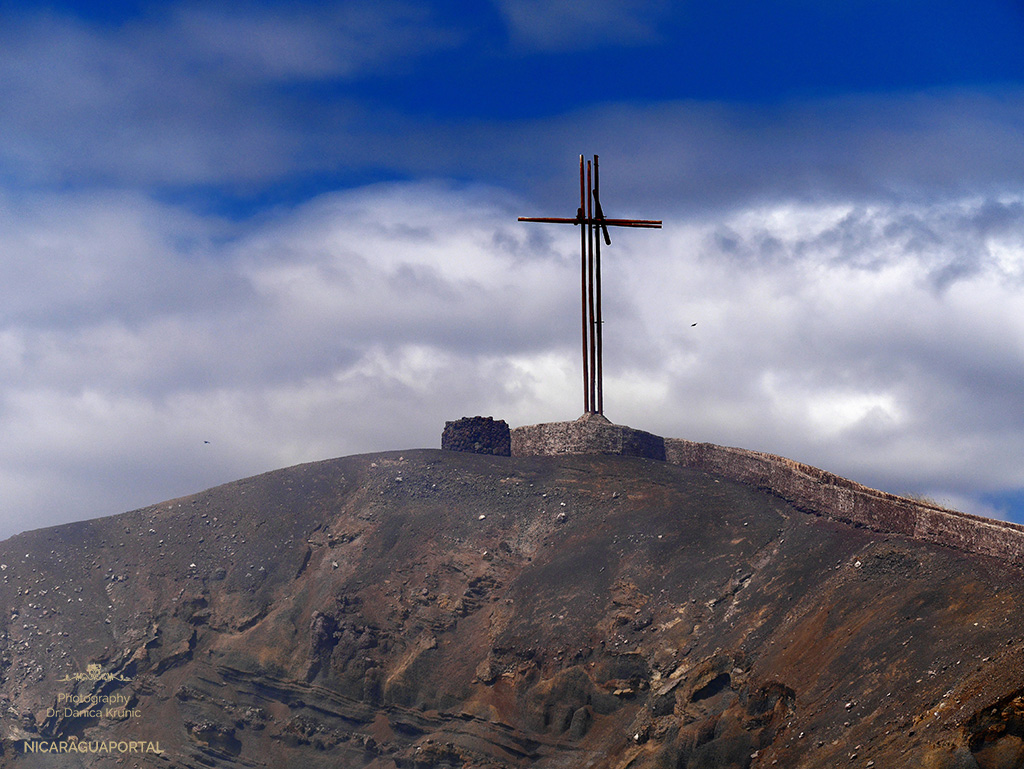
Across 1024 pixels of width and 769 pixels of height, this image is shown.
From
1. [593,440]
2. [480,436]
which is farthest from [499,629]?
[480,436]

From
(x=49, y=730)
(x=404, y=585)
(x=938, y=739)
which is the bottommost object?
(x=49, y=730)

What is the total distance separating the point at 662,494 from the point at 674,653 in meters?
8.56

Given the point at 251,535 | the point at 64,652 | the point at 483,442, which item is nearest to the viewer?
the point at 64,652

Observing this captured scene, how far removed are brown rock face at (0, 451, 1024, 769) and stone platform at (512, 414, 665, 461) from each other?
80 cm

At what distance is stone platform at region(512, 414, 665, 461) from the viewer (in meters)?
37.4

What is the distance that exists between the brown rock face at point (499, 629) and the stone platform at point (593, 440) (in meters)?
0.80

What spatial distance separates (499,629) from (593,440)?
32.5 ft

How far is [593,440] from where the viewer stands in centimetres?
3766

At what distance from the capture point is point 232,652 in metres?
32.6

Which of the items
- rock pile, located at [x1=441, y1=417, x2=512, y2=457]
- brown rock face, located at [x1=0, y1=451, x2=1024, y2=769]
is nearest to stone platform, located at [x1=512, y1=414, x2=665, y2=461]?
brown rock face, located at [x1=0, y1=451, x2=1024, y2=769]

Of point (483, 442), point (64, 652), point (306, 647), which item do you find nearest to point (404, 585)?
point (306, 647)

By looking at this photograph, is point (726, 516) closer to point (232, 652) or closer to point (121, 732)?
point (232, 652)

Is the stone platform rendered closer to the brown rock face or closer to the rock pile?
the brown rock face

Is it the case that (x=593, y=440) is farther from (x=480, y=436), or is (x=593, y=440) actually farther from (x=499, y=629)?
(x=499, y=629)
